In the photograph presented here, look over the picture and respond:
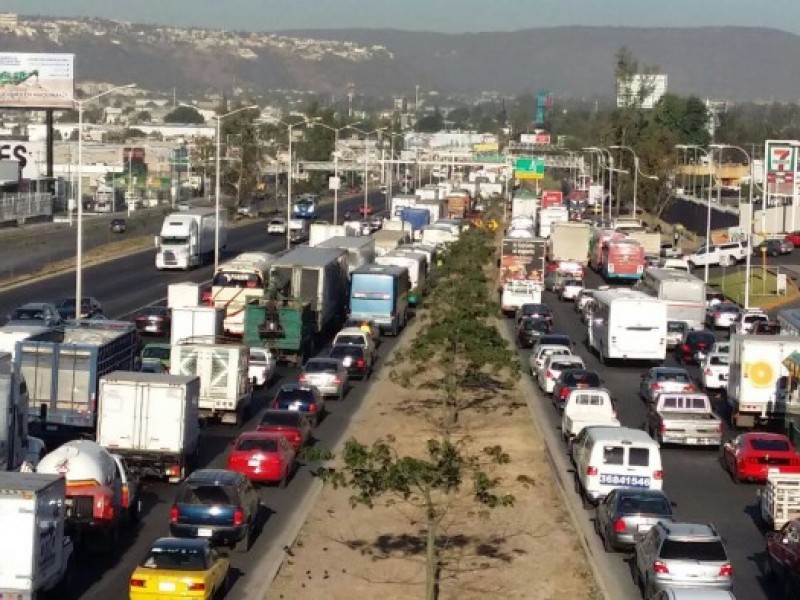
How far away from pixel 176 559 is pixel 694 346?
33020 millimetres

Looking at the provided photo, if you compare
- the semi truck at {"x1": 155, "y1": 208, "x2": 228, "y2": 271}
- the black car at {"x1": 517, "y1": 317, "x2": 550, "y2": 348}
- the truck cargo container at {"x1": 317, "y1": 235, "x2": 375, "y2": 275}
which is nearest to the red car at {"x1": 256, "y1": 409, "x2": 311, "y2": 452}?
the black car at {"x1": 517, "y1": 317, "x2": 550, "y2": 348}

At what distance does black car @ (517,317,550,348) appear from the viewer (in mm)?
54875

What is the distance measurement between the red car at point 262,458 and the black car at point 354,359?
14935 mm

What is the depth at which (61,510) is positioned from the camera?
71.2 ft

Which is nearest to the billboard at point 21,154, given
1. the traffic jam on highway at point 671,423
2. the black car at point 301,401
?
the traffic jam on highway at point 671,423

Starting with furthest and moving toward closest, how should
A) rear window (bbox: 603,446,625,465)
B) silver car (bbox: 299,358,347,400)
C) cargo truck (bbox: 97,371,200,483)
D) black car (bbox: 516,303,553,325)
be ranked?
black car (bbox: 516,303,553,325)
silver car (bbox: 299,358,347,400)
cargo truck (bbox: 97,371,200,483)
rear window (bbox: 603,446,625,465)

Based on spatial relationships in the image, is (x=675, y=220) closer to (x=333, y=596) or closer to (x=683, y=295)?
(x=683, y=295)

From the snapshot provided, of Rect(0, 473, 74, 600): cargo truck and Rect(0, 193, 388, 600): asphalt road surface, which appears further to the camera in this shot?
Rect(0, 193, 388, 600): asphalt road surface

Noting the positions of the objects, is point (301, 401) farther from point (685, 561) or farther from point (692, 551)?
point (685, 561)

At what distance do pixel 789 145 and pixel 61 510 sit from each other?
6160cm

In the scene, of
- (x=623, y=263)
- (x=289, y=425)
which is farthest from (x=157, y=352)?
(x=623, y=263)

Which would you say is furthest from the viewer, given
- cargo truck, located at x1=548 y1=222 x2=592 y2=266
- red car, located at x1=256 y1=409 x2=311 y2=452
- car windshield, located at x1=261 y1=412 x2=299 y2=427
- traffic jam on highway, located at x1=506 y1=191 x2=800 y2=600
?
cargo truck, located at x1=548 y1=222 x2=592 y2=266

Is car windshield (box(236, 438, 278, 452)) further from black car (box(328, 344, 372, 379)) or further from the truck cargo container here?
the truck cargo container

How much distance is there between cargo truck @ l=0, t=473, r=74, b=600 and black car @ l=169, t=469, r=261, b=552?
399 cm
